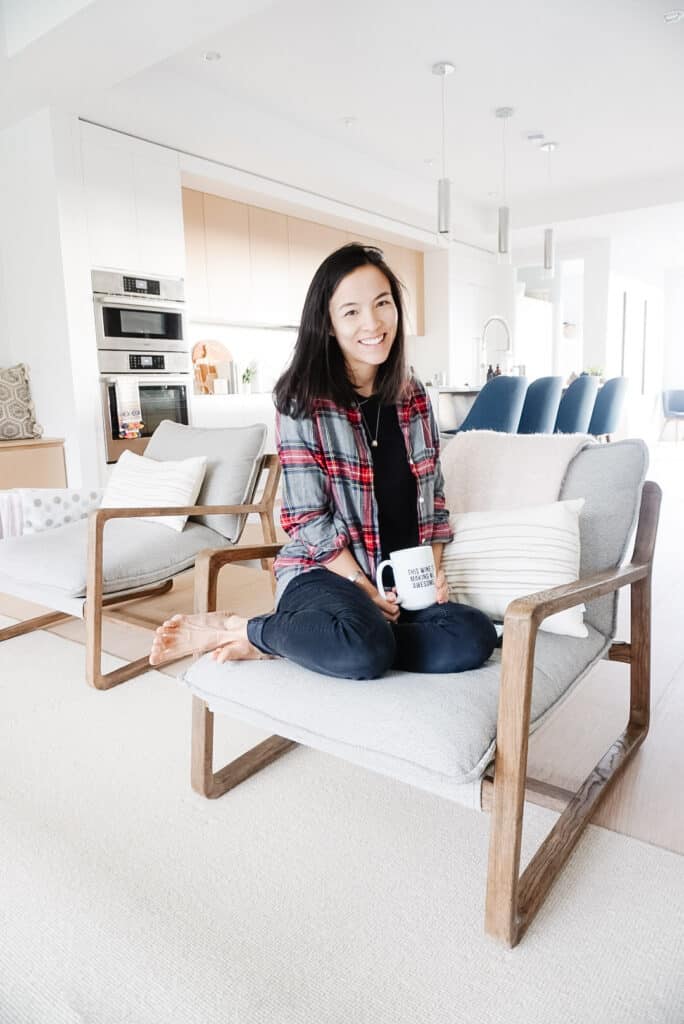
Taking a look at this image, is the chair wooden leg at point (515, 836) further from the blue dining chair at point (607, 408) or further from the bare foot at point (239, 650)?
the blue dining chair at point (607, 408)

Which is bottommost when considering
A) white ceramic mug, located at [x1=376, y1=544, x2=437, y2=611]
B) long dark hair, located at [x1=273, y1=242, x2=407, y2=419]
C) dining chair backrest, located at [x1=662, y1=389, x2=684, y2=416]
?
white ceramic mug, located at [x1=376, y1=544, x2=437, y2=611]

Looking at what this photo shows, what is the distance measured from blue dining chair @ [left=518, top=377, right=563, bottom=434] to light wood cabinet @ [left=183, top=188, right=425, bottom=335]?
1232 millimetres

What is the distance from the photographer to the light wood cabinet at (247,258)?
500 centimetres

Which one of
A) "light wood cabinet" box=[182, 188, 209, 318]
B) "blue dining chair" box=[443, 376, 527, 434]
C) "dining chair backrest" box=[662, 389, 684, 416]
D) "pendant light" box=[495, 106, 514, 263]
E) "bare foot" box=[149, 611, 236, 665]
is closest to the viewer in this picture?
"bare foot" box=[149, 611, 236, 665]

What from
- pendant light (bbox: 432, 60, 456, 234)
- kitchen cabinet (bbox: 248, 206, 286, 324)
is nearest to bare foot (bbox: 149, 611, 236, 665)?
pendant light (bbox: 432, 60, 456, 234)

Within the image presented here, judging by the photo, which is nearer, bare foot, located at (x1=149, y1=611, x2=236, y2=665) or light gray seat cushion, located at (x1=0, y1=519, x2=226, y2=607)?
bare foot, located at (x1=149, y1=611, x2=236, y2=665)

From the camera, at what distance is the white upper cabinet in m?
4.05

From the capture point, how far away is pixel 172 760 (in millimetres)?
1621

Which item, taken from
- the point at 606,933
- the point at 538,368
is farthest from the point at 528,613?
the point at 538,368

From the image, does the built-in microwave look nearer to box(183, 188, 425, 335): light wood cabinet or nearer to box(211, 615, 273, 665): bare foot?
box(183, 188, 425, 335): light wood cabinet

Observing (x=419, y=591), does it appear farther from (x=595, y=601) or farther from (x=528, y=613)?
(x=595, y=601)

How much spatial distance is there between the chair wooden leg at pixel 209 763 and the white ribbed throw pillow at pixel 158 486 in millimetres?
1013

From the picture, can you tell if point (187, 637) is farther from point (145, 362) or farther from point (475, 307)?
point (475, 307)

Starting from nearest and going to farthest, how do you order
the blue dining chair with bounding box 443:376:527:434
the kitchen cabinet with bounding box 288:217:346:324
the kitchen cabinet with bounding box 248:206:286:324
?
1. the blue dining chair with bounding box 443:376:527:434
2. the kitchen cabinet with bounding box 248:206:286:324
3. the kitchen cabinet with bounding box 288:217:346:324
